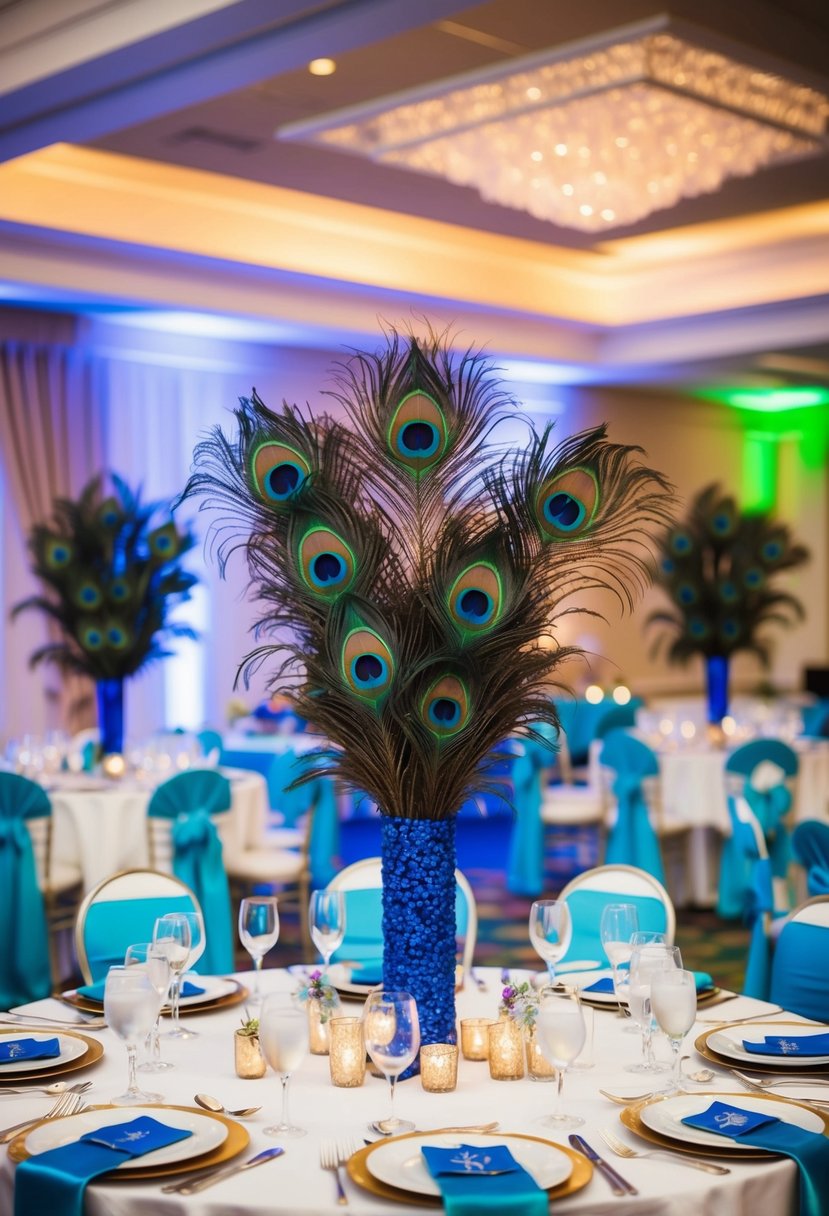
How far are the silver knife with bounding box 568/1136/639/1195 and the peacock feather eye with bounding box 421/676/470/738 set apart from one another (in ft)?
2.45

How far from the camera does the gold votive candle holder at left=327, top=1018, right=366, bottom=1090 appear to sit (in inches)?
101

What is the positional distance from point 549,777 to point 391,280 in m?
4.52

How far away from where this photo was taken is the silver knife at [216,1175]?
2.10 metres

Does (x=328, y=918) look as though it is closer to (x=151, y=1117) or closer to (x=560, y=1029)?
(x=151, y=1117)

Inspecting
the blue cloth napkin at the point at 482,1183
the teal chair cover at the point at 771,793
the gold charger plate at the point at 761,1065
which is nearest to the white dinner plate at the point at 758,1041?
the gold charger plate at the point at 761,1065

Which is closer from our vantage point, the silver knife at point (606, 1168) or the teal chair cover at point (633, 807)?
the silver knife at point (606, 1168)

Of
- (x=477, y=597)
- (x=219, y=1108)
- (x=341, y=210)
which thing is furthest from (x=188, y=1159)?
(x=341, y=210)

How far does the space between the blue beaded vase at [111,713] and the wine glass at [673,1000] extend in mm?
4705

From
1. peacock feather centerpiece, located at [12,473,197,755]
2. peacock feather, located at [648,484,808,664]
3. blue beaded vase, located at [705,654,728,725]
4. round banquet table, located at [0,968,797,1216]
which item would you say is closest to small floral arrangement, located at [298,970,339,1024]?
round banquet table, located at [0,968,797,1216]

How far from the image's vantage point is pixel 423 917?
2.72 metres

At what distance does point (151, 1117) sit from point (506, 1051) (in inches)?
26.4

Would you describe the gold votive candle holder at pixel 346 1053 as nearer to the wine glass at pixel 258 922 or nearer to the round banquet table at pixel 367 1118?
the round banquet table at pixel 367 1118

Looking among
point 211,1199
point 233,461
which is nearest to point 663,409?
point 233,461

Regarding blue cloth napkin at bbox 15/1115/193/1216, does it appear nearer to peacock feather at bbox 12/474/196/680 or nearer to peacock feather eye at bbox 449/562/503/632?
peacock feather eye at bbox 449/562/503/632
